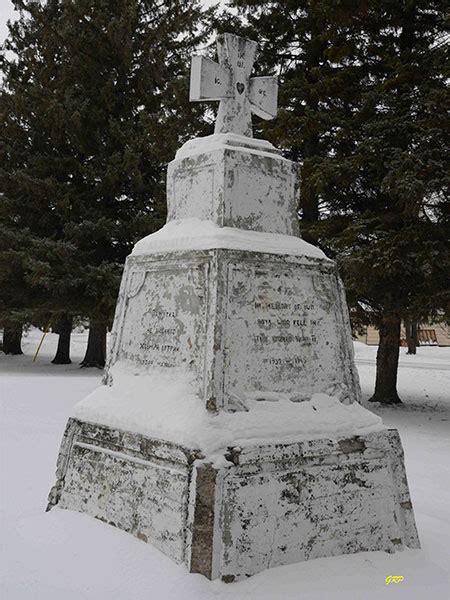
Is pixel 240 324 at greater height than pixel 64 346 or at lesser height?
greater

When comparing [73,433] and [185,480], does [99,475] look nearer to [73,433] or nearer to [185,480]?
[73,433]

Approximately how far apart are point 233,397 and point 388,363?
8.49 metres

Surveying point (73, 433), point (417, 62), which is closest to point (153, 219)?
point (417, 62)

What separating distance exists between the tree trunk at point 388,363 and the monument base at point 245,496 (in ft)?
24.8

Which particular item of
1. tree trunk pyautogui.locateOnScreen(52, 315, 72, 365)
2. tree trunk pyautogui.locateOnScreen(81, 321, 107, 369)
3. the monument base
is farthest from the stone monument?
tree trunk pyautogui.locateOnScreen(52, 315, 72, 365)

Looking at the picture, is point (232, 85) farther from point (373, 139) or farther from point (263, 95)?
point (373, 139)

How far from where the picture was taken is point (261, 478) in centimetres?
343

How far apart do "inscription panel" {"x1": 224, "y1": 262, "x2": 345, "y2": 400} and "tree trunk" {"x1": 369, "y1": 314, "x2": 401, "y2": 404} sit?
737 cm

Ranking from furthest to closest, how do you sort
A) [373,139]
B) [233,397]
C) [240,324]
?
[373,139] → [240,324] → [233,397]

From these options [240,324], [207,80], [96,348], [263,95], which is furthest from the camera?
[96,348]

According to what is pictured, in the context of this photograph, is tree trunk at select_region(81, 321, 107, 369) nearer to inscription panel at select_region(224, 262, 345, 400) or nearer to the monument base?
the monument base

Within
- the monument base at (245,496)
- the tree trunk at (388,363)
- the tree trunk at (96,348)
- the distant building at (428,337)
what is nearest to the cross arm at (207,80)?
the monument base at (245,496)

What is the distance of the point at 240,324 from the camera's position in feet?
12.4

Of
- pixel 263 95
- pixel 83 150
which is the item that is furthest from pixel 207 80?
pixel 83 150
